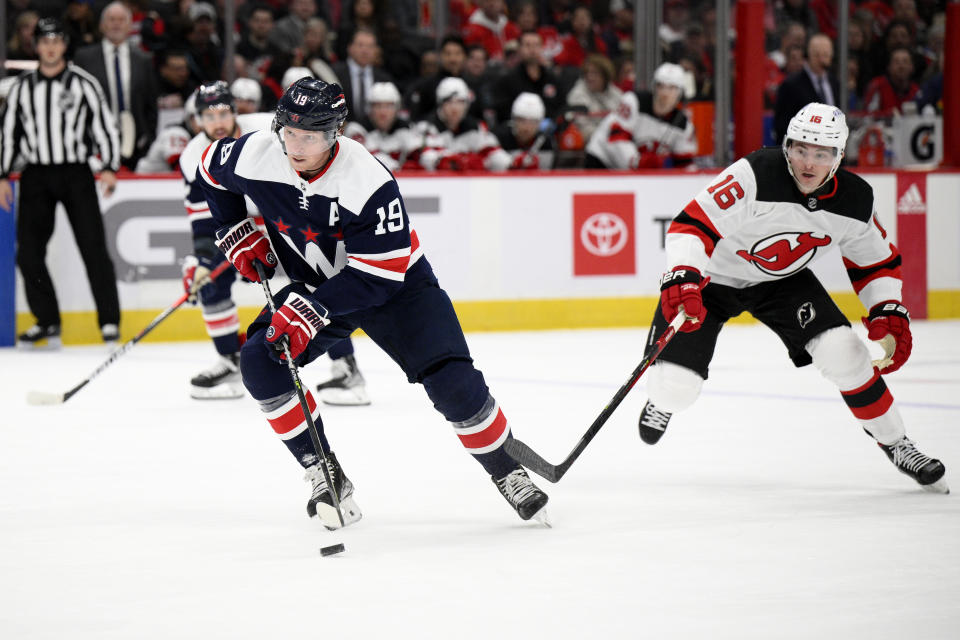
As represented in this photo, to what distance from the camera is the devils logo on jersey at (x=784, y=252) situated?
11.5 feet

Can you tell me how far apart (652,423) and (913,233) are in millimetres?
4730

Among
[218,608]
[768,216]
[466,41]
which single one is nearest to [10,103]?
[466,41]

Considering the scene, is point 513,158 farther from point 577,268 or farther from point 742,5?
point 742,5

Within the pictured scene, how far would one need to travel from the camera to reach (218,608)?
2422mm

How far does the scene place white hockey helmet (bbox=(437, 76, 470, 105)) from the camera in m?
7.92

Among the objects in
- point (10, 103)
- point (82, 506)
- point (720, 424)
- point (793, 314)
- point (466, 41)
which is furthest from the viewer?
point (466, 41)

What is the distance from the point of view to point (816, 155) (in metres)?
3.35

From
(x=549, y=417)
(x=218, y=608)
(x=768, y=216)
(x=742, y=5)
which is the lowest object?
(x=549, y=417)

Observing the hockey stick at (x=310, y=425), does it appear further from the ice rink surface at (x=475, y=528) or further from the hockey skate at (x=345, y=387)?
the hockey skate at (x=345, y=387)

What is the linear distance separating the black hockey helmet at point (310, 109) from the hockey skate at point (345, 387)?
2178 millimetres

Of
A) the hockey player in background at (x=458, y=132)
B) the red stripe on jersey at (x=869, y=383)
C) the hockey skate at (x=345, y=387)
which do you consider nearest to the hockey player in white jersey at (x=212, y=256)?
the hockey skate at (x=345, y=387)

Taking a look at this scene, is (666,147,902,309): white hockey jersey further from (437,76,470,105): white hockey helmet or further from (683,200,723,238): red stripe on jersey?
(437,76,470,105): white hockey helmet

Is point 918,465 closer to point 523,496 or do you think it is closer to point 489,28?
point 523,496

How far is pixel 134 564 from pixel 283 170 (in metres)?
0.93
